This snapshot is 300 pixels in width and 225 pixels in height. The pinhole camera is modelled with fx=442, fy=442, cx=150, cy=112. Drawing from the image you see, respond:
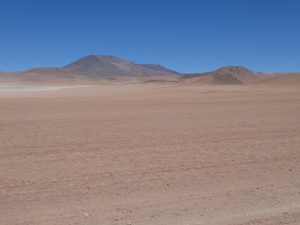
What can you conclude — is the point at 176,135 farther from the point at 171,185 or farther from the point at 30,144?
the point at 171,185

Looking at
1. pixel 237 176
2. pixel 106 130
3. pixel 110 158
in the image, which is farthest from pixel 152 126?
pixel 237 176

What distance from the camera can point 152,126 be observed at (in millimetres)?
17047

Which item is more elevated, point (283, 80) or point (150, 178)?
point (283, 80)

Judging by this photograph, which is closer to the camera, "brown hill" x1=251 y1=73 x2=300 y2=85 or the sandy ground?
the sandy ground

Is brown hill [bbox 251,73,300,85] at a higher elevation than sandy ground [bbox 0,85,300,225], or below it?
higher

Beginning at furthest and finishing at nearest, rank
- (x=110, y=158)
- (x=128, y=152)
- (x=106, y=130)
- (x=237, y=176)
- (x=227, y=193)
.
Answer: (x=106, y=130), (x=128, y=152), (x=110, y=158), (x=237, y=176), (x=227, y=193)

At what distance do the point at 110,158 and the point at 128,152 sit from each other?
2.83 feet

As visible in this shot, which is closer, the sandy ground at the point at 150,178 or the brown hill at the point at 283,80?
the sandy ground at the point at 150,178

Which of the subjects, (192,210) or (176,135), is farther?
(176,135)

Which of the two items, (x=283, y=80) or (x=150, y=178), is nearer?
(x=150, y=178)

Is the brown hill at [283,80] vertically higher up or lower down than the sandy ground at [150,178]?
higher up

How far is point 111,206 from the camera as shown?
260 inches

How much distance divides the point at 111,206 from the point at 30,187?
6.06 feet

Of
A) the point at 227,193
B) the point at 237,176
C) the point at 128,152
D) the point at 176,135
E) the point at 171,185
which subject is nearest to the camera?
the point at 227,193
